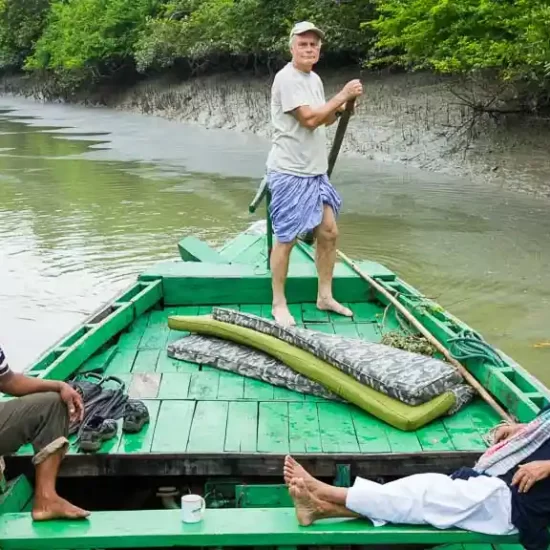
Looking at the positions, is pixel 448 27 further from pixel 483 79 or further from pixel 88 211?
pixel 88 211

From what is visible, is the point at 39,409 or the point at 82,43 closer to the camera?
the point at 39,409

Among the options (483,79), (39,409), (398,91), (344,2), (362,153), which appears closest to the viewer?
(39,409)

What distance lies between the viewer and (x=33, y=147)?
776 inches

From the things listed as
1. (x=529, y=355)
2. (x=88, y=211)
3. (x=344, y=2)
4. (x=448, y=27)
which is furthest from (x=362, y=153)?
(x=529, y=355)

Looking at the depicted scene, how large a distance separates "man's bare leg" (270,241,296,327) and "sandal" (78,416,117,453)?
1.51 m

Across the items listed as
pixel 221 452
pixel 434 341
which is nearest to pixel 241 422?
pixel 221 452

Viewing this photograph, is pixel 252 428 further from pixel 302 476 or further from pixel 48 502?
pixel 48 502

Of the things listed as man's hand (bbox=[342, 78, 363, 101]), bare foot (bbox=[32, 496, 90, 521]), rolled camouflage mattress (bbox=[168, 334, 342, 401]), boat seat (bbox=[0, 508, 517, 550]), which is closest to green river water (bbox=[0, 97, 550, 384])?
rolled camouflage mattress (bbox=[168, 334, 342, 401])

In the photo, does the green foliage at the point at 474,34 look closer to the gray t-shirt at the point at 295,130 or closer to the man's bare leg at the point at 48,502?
the gray t-shirt at the point at 295,130

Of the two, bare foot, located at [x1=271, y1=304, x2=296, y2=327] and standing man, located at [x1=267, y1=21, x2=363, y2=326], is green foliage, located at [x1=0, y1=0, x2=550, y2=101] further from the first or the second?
bare foot, located at [x1=271, y1=304, x2=296, y2=327]

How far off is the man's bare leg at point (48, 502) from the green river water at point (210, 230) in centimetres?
343

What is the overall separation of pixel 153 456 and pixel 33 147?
59.4ft

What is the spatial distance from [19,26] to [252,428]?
39.3 m

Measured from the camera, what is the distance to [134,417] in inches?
119
